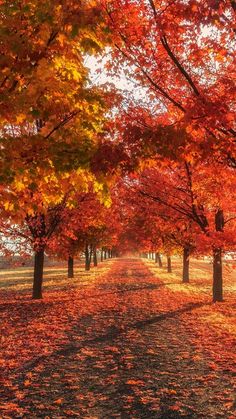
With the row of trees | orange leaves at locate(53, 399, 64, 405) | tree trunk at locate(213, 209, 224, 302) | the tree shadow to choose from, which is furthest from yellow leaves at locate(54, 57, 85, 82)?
tree trunk at locate(213, 209, 224, 302)

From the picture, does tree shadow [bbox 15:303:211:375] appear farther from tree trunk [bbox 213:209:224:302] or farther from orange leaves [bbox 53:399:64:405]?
tree trunk [bbox 213:209:224:302]

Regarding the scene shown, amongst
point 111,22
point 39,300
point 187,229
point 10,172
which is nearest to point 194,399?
point 10,172

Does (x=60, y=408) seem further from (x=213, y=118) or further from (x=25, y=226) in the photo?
(x=25, y=226)

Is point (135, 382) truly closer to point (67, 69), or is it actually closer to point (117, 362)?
point (117, 362)

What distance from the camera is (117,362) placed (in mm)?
9086

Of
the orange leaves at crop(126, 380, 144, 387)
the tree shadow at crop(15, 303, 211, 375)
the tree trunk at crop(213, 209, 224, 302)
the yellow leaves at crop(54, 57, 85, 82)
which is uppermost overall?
the yellow leaves at crop(54, 57, 85, 82)

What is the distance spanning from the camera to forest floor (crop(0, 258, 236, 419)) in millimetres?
6504

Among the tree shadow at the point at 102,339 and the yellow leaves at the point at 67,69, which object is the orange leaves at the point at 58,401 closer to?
the tree shadow at the point at 102,339

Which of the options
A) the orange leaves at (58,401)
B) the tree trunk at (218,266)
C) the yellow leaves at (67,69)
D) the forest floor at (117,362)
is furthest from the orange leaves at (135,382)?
the tree trunk at (218,266)

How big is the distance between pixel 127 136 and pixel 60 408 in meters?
5.46

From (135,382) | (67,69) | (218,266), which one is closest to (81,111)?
(67,69)

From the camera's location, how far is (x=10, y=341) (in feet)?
37.2

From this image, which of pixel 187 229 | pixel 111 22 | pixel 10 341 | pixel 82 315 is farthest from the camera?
pixel 187 229

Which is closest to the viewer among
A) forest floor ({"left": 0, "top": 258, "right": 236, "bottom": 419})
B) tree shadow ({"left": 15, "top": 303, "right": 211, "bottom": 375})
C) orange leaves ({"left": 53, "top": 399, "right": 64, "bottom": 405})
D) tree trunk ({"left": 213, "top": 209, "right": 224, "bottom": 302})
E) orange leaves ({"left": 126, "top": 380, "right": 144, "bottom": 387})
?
forest floor ({"left": 0, "top": 258, "right": 236, "bottom": 419})
